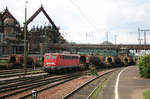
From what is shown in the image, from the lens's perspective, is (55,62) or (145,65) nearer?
(145,65)

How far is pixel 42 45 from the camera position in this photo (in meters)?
67.9

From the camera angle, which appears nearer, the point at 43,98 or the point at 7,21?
the point at 43,98

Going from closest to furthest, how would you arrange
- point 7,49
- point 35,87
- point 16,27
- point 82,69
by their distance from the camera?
point 35,87
point 82,69
point 7,49
point 16,27

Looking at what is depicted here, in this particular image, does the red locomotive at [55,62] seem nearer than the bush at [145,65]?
No

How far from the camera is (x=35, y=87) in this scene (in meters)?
17.0

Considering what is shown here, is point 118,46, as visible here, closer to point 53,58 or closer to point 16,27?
point 16,27

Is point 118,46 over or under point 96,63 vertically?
over

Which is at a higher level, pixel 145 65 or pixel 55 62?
pixel 55 62

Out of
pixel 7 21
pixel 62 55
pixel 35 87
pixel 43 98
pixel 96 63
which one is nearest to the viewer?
pixel 43 98

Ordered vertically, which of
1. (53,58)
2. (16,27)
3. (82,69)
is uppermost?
(16,27)

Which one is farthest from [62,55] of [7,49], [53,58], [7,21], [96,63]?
[7,21]

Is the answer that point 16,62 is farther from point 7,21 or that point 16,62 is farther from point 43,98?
point 7,21

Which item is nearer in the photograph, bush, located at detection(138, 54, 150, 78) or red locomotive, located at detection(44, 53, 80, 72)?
bush, located at detection(138, 54, 150, 78)

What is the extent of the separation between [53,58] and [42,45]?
136ft
